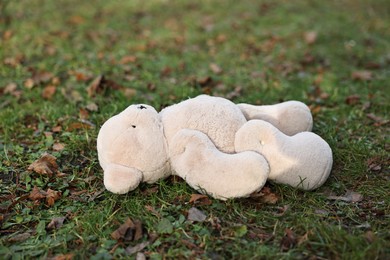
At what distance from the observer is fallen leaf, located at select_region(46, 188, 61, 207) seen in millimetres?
2645

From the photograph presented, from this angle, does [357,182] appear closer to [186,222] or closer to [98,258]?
[186,222]

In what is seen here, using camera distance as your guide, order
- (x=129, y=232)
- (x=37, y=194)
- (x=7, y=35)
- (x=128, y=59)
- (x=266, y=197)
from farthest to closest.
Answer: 1. (x=7, y=35)
2. (x=128, y=59)
3. (x=37, y=194)
4. (x=266, y=197)
5. (x=129, y=232)

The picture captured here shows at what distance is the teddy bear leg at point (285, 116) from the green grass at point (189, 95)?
36 centimetres

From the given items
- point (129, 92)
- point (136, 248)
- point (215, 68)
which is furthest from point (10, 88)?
point (136, 248)

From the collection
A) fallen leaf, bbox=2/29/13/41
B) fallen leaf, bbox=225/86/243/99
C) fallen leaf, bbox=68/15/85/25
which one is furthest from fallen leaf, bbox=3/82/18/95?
fallen leaf, bbox=68/15/85/25

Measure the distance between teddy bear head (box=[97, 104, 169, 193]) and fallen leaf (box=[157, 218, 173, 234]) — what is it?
289mm

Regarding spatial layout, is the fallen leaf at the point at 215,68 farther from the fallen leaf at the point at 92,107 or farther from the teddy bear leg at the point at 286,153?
the teddy bear leg at the point at 286,153

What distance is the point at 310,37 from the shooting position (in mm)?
5914

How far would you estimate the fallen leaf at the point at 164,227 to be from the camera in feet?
7.63

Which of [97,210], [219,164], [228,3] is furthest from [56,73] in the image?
[228,3]

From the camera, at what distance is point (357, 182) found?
2.83m

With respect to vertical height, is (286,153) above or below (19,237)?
above

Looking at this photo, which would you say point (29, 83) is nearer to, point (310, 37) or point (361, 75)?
point (361, 75)

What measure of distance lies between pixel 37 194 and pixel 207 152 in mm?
1046
